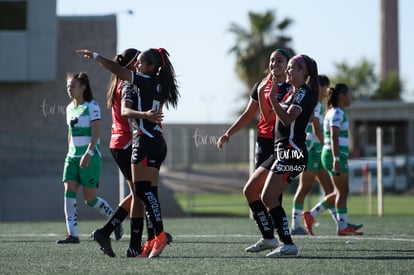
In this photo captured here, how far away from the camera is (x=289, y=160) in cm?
933

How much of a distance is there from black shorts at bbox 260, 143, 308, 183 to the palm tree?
153 ft

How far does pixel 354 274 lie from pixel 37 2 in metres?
23.7

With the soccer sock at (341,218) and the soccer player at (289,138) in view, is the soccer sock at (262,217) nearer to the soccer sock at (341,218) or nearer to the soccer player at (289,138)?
the soccer player at (289,138)

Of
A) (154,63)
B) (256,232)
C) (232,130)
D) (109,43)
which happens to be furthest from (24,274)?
(109,43)

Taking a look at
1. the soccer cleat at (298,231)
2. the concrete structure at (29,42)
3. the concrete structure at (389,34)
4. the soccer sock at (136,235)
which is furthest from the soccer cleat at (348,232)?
the concrete structure at (389,34)

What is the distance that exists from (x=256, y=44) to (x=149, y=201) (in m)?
49.7

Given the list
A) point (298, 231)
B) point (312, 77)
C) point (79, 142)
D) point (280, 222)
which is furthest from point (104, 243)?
point (298, 231)

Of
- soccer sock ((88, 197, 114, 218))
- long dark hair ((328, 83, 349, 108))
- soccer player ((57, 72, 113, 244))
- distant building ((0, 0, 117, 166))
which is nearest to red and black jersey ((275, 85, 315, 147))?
soccer player ((57, 72, 113, 244))

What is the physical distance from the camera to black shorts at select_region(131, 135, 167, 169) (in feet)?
29.7

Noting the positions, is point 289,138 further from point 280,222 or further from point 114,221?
point 114,221

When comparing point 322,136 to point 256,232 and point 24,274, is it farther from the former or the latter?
point 24,274

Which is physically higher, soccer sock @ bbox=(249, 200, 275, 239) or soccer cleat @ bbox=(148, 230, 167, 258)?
soccer sock @ bbox=(249, 200, 275, 239)

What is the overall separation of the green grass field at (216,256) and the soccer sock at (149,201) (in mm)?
343

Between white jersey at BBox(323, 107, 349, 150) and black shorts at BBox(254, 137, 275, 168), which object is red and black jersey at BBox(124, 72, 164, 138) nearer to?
black shorts at BBox(254, 137, 275, 168)
